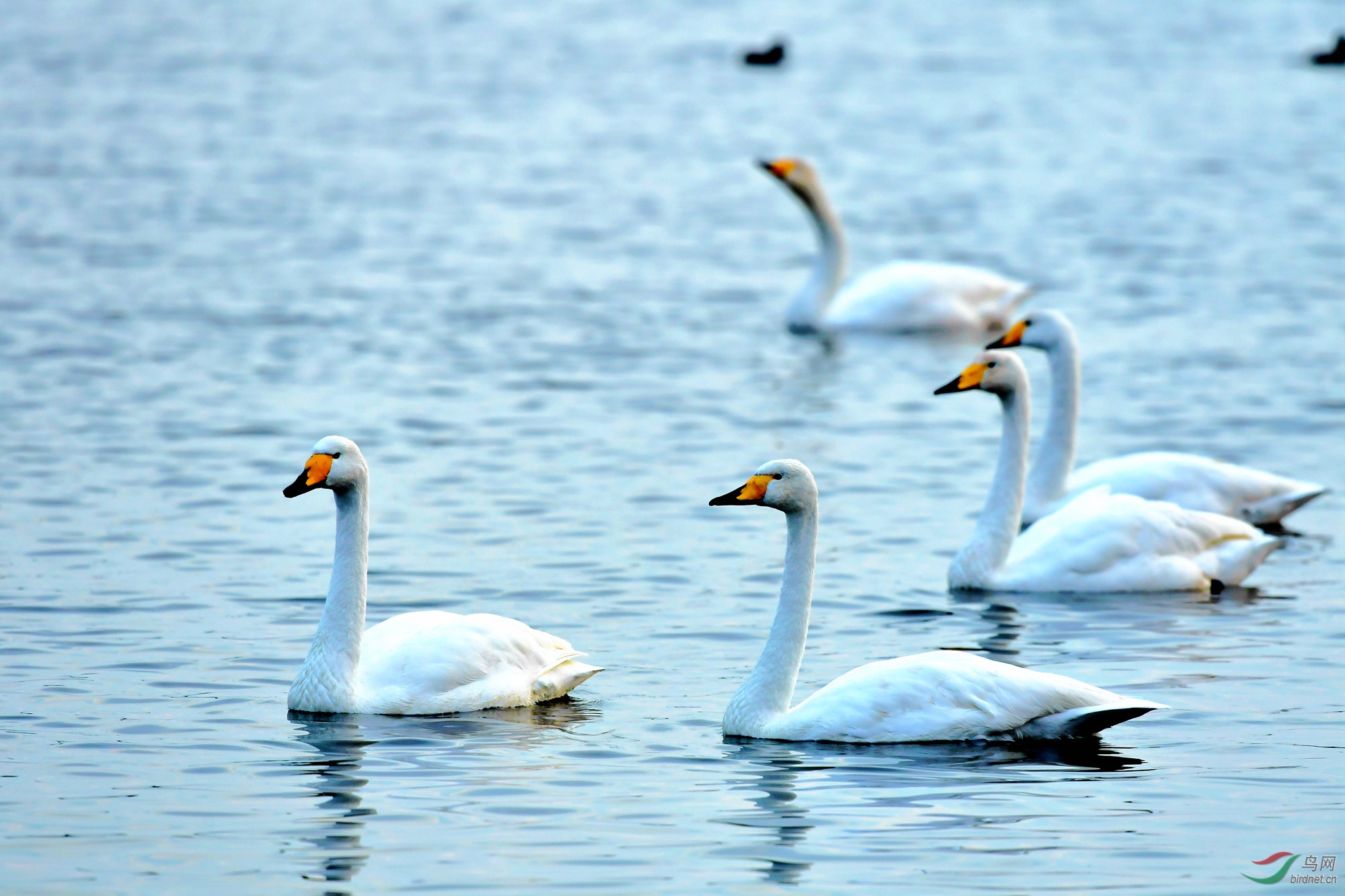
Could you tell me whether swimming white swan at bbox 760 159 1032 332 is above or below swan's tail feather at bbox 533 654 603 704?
above

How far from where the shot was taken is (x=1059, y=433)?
46.4 ft

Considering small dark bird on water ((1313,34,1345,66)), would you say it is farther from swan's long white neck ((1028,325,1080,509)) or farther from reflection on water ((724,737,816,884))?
reflection on water ((724,737,816,884))

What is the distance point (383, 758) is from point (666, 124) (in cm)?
3052

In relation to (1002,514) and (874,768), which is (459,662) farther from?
(1002,514)

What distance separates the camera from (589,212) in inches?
1133

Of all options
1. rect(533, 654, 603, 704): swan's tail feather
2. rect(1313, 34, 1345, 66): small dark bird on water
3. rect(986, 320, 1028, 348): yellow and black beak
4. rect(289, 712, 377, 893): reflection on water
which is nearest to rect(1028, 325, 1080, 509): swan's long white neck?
rect(986, 320, 1028, 348): yellow and black beak

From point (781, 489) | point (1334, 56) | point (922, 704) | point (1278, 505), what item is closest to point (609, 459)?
point (1278, 505)

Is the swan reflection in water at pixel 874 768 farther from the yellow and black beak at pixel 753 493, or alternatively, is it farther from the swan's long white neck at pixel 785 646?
the yellow and black beak at pixel 753 493

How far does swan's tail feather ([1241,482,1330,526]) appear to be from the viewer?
13562 mm

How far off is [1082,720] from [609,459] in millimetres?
7003

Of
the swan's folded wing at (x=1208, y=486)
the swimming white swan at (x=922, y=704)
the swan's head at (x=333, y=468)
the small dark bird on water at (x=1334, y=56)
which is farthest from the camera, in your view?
the small dark bird on water at (x=1334, y=56)

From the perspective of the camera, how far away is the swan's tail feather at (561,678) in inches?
387

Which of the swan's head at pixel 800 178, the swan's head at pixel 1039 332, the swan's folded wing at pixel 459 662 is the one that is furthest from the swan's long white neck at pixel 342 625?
the swan's head at pixel 800 178
